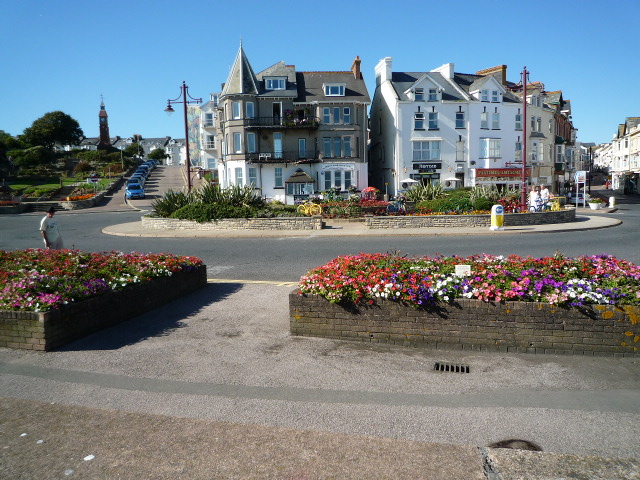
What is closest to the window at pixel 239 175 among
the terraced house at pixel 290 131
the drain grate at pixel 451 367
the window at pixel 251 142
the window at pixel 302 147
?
the terraced house at pixel 290 131

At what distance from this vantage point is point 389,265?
788 cm

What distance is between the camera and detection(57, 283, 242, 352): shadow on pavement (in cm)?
726

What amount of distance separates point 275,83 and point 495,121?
72.0 feet

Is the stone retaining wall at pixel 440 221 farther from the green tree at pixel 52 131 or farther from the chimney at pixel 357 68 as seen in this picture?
the green tree at pixel 52 131

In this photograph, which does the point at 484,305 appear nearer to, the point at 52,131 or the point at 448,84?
the point at 448,84

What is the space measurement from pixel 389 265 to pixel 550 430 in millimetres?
3623

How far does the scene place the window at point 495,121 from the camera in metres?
50.0

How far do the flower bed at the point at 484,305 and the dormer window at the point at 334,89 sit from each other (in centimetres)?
4215

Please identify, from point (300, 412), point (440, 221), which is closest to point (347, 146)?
point (440, 221)

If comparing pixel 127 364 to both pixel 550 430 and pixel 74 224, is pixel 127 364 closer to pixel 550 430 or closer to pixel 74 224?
pixel 550 430

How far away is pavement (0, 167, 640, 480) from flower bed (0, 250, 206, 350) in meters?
0.30

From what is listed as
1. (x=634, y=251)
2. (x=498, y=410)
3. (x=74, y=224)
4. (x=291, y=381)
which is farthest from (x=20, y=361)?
(x=74, y=224)

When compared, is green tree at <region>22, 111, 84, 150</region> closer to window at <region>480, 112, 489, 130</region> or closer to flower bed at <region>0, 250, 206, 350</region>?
window at <region>480, 112, 489, 130</region>

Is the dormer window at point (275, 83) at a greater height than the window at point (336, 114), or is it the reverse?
the dormer window at point (275, 83)
